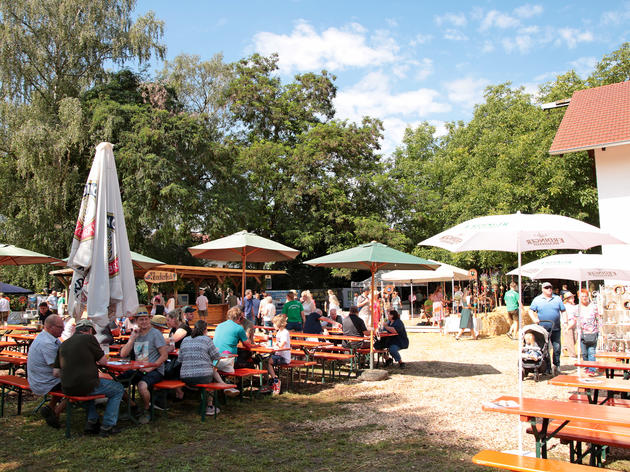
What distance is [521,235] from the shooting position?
4.86 meters

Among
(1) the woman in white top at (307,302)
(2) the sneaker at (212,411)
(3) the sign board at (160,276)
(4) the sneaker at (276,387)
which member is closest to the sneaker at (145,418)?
(2) the sneaker at (212,411)

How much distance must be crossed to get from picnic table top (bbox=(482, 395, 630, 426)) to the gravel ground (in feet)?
1.37

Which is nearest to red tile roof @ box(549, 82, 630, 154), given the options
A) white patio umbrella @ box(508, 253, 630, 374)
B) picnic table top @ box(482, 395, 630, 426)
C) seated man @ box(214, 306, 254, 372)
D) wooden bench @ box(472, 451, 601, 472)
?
white patio umbrella @ box(508, 253, 630, 374)

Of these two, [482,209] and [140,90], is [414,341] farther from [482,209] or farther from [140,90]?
[140,90]

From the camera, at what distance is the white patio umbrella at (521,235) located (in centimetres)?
478

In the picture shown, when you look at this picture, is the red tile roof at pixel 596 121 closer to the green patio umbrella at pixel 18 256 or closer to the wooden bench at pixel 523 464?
the wooden bench at pixel 523 464

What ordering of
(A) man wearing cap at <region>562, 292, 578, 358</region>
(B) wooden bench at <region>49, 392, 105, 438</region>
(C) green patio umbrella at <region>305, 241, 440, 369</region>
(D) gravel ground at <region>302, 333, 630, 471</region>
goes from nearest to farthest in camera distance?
(B) wooden bench at <region>49, 392, 105, 438</region> < (D) gravel ground at <region>302, 333, 630, 471</region> < (C) green patio umbrella at <region>305, 241, 440, 369</region> < (A) man wearing cap at <region>562, 292, 578, 358</region>

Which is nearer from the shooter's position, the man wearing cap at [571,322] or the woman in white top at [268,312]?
the man wearing cap at [571,322]

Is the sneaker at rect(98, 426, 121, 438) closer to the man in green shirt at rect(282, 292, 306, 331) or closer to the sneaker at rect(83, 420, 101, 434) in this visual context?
the sneaker at rect(83, 420, 101, 434)

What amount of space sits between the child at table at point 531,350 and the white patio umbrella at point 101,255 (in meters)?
6.61

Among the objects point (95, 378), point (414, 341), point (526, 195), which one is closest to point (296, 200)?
point (526, 195)

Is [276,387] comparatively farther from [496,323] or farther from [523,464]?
[496,323]

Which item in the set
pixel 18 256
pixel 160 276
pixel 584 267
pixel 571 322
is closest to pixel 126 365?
pixel 18 256

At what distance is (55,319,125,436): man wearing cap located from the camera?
5453 millimetres
